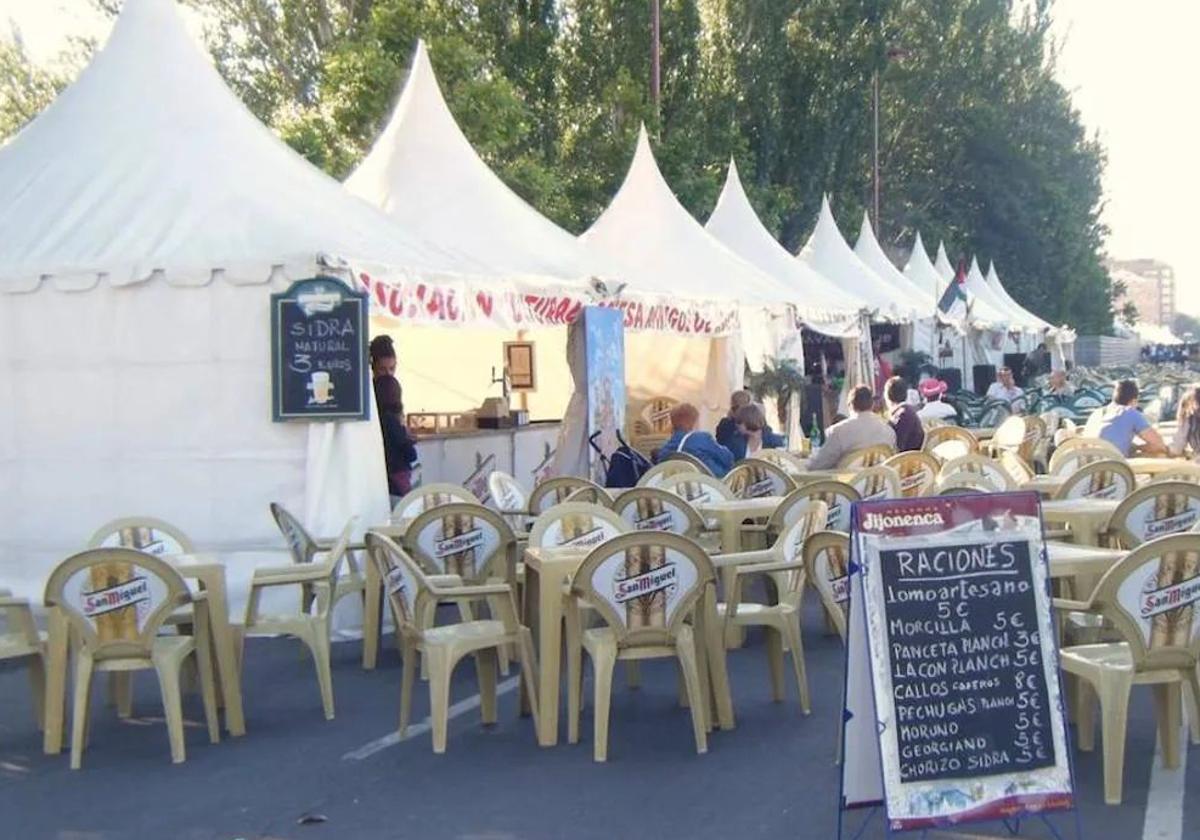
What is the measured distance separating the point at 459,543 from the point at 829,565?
2066 millimetres

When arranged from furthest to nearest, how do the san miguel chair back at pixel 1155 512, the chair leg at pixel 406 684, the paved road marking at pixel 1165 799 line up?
1. the san miguel chair back at pixel 1155 512
2. the chair leg at pixel 406 684
3. the paved road marking at pixel 1165 799

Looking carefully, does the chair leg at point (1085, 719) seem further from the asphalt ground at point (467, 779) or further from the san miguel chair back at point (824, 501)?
the san miguel chair back at point (824, 501)

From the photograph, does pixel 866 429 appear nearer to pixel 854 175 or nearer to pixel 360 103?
pixel 360 103

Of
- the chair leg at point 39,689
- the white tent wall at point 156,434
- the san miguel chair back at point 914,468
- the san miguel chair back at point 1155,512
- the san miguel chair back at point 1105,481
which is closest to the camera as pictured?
the chair leg at point 39,689

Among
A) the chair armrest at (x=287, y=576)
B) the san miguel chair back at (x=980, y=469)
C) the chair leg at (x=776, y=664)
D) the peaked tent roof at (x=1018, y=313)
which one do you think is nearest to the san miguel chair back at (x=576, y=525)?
the chair leg at (x=776, y=664)

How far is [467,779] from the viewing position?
5570mm

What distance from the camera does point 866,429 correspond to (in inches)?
418

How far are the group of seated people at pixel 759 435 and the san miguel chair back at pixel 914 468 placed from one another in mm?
528

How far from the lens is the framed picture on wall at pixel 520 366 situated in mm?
16281

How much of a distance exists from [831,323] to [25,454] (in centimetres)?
1143

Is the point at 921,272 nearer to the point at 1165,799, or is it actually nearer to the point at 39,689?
the point at 39,689

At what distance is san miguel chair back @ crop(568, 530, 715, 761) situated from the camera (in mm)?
5719

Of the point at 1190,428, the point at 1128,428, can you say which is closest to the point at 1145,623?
the point at 1190,428

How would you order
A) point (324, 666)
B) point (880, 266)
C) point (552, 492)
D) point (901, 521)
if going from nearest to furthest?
point (901, 521), point (324, 666), point (552, 492), point (880, 266)
